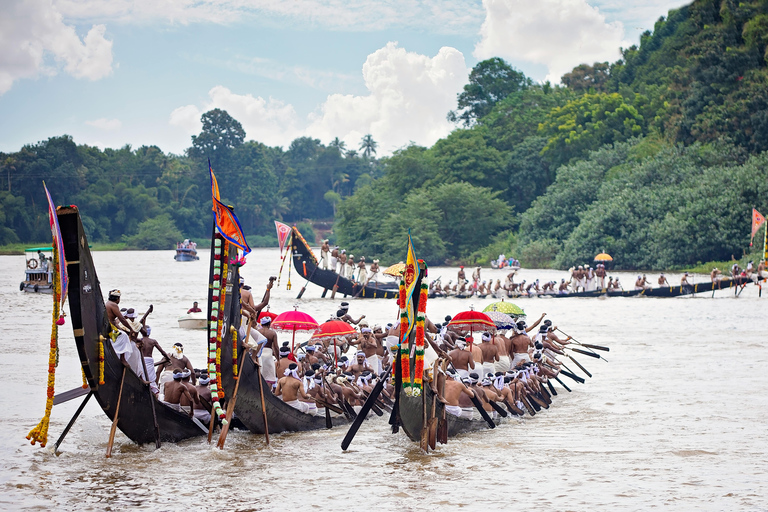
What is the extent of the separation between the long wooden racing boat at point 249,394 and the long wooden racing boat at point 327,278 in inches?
735

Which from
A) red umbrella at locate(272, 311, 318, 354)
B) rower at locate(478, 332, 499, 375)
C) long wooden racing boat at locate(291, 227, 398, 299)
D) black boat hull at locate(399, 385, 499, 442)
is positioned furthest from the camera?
long wooden racing boat at locate(291, 227, 398, 299)

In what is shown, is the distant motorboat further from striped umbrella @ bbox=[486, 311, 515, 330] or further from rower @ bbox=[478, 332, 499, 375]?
rower @ bbox=[478, 332, 499, 375]

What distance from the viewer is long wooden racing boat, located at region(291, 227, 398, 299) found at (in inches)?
1170

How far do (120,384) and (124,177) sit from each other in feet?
294

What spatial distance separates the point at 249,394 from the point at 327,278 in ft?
68.0

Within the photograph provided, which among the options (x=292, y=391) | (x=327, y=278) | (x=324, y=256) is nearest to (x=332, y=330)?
(x=292, y=391)

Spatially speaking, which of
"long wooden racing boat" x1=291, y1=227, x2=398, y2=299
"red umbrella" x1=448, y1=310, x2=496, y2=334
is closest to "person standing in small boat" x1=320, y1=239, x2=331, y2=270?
"long wooden racing boat" x1=291, y1=227, x2=398, y2=299

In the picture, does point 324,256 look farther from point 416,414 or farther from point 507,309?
point 416,414

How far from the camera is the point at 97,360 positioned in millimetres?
9141

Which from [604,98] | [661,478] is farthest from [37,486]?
[604,98]

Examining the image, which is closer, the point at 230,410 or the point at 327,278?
the point at 230,410

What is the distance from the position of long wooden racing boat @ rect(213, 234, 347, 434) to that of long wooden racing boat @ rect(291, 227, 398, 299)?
61.3 ft

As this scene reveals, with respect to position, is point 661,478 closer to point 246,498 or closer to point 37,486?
point 246,498

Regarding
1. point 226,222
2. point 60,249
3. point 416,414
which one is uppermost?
point 226,222
